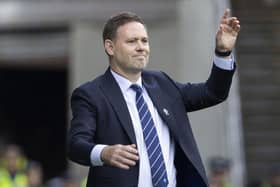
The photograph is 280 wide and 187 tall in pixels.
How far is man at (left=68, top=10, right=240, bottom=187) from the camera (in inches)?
223

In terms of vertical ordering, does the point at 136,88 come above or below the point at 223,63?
below

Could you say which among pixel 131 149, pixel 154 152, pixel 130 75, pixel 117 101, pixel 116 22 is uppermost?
pixel 116 22

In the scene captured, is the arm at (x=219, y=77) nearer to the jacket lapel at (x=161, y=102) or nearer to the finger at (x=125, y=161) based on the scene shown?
the jacket lapel at (x=161, y=102)

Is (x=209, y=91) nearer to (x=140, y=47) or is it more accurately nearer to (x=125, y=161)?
(x=140, y=47)

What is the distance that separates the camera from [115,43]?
5.80 meters

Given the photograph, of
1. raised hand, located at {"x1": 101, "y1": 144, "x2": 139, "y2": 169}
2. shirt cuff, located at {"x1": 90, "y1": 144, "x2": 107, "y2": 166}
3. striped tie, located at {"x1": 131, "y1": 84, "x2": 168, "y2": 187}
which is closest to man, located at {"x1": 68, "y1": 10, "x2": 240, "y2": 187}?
striped tie, located at {"x1": 131, "y1": 84, "x2": 168, "y2": 187}

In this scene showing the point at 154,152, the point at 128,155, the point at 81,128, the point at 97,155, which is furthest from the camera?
the point at 154,152

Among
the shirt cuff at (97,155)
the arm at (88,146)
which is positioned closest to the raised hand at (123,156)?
the arm at (88,146)

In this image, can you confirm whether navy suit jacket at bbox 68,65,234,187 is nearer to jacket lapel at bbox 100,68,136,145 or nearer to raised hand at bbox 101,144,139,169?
jacket lapel at bbox 100,68,136,145

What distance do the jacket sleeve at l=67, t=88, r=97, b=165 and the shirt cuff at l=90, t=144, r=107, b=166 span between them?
22mm

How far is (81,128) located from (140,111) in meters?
0.37

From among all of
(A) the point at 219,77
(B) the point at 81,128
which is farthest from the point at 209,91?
(B) the point at 81,128

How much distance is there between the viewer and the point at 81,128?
18.3 feet

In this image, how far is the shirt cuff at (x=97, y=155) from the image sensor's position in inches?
212
